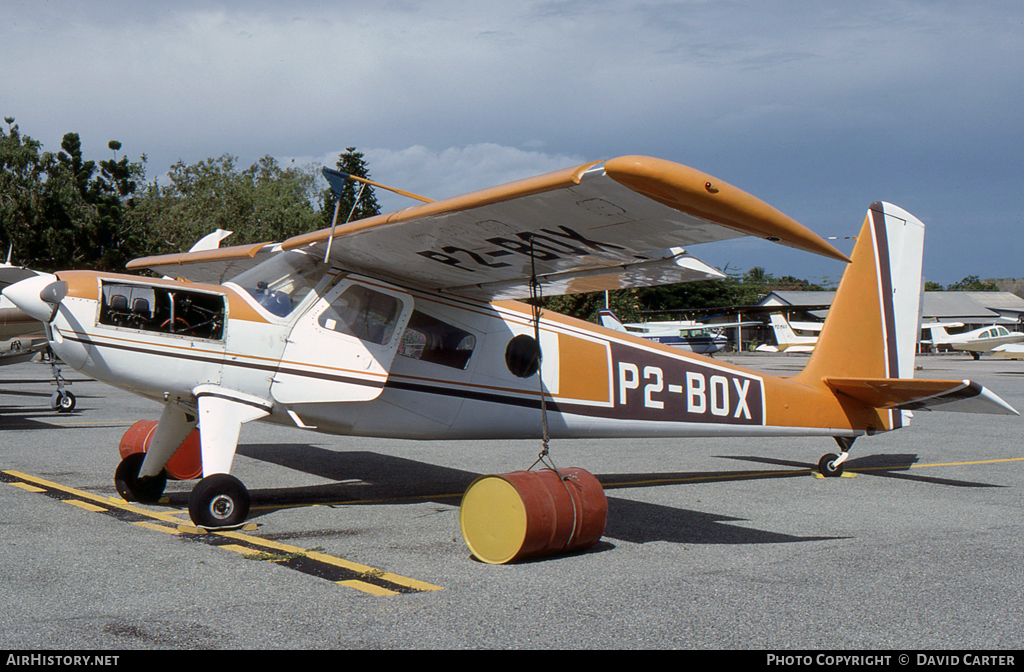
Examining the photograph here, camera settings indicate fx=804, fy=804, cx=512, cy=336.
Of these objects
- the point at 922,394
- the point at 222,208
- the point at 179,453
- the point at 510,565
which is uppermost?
the point at 222,208

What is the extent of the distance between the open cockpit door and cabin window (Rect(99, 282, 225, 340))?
627 millimetres

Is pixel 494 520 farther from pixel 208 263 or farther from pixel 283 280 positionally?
pixel 208 263

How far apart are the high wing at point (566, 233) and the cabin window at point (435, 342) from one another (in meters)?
0.33

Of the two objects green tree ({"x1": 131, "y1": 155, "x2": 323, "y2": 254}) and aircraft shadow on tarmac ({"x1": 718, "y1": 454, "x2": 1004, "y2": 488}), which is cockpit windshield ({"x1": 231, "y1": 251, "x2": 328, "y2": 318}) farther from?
green tree ({"x1": 131, "y1": 155, "x2": 323, "y2": 254})

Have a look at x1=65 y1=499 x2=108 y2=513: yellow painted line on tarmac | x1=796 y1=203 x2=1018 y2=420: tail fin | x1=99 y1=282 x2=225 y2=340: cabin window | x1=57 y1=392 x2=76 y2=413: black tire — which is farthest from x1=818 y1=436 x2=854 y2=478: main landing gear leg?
x1=57 y1=392 x2=76 y2=413: black tire

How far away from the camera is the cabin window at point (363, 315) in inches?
263

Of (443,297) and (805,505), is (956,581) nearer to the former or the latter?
(805,505)

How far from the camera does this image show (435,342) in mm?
7125

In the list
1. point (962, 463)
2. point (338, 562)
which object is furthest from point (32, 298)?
point (962, 463)

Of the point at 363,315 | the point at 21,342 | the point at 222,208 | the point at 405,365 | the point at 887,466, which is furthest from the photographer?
the point at 222,208

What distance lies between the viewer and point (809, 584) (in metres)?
4.70

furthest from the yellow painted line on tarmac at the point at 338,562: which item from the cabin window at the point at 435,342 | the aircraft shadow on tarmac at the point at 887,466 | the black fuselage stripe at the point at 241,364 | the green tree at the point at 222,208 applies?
the green tree at the point at 222,208

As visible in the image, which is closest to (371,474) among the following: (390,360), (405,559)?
(390,360)

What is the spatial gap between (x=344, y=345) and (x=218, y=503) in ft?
5.14
